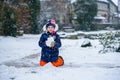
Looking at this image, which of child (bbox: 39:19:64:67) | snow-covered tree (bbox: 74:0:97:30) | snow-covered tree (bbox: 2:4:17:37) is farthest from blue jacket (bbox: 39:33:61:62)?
snow-covered tree (bbox: 74:0:97:30)

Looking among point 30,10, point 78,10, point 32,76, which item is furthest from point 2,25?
point 78,10

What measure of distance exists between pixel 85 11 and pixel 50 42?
3766 centimetres

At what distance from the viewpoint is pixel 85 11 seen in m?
43.3

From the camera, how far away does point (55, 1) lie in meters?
41.2

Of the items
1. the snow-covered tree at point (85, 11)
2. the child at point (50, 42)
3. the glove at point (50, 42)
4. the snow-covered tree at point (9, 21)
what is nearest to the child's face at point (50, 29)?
the child at point (50, 42)

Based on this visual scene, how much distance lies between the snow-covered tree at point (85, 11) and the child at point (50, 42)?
37.2 meters

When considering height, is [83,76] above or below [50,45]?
below

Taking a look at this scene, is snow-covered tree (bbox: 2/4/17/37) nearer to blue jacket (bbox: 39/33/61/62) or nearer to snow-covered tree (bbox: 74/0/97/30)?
blue jacket (bbox: 39/33/61/62)

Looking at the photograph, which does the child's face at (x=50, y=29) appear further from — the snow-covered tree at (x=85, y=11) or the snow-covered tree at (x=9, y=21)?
the snow-covered tree at (x=85, y=11)

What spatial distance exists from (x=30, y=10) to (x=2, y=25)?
6.88m

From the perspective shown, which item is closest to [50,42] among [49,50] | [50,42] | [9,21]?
[50,42]

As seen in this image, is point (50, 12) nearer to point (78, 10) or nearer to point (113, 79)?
point (78, 10)

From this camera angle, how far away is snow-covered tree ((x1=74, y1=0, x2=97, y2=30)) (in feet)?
142

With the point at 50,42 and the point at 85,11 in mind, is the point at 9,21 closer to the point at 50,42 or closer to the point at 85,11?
the point at 50,42
